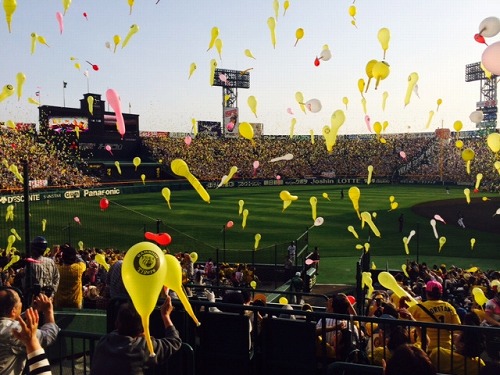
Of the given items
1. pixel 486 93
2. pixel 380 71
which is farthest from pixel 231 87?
pixel 380 71

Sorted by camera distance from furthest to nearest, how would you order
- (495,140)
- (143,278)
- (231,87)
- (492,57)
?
(231,87)
(495,140)
(492,57)
(143,278)

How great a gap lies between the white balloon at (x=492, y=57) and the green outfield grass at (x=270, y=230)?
8405 millimetres

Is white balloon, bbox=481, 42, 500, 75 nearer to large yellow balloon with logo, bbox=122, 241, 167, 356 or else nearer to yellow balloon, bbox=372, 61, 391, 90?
yellow balloon, bbox=372, 61, 391, 90

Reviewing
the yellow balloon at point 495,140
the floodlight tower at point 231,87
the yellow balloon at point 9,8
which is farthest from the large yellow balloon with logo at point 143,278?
the floodlight tower at point 231,87

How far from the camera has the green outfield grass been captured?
1862 centimetres

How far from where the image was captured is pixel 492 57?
6.32 m

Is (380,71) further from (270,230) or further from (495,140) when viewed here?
(270,230)

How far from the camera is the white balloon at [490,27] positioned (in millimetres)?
6953

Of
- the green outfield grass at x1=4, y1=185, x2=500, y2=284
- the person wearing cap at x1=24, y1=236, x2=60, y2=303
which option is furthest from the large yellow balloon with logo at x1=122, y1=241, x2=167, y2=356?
the green outfield grass at x1=4, y1=185, x2=500, y2=284

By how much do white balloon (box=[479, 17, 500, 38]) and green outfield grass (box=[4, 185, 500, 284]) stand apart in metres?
8.39

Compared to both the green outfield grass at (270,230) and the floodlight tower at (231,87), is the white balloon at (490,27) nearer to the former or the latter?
the green outfield grass at (270,230)

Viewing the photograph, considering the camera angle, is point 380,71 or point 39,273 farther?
point 380,71

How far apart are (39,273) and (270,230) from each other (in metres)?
19.2

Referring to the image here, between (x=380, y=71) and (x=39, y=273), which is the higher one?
(x=380, y=71)
